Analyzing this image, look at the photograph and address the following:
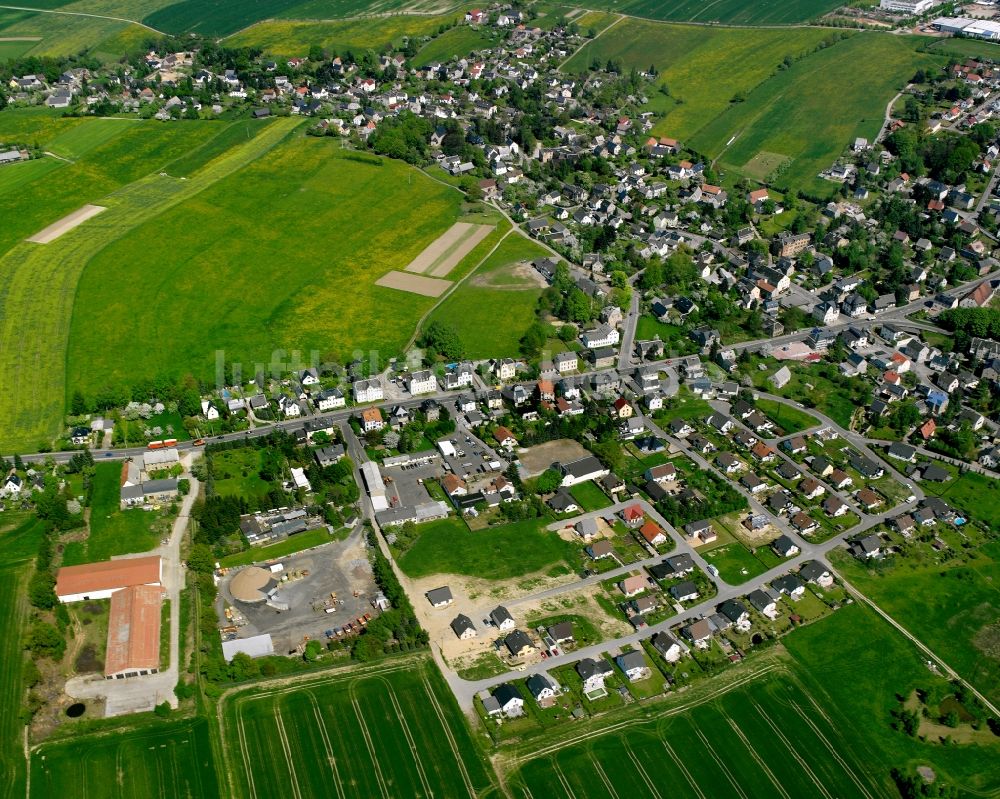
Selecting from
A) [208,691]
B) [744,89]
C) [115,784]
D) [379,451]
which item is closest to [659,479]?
[379,451]

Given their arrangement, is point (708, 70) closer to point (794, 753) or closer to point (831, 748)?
point (831, 748)

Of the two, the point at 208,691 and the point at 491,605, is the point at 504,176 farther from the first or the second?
the point at 208,691

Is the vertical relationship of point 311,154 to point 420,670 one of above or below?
above

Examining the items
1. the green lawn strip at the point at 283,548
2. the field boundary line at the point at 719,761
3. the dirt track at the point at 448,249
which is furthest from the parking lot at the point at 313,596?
the dirt track at the point at 448,249

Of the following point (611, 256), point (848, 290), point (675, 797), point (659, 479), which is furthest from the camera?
point (611, 256)

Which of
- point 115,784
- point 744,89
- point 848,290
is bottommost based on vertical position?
point 115,784

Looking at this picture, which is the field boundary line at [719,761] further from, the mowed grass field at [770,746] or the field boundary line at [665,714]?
the field boundary line at [665,714]
